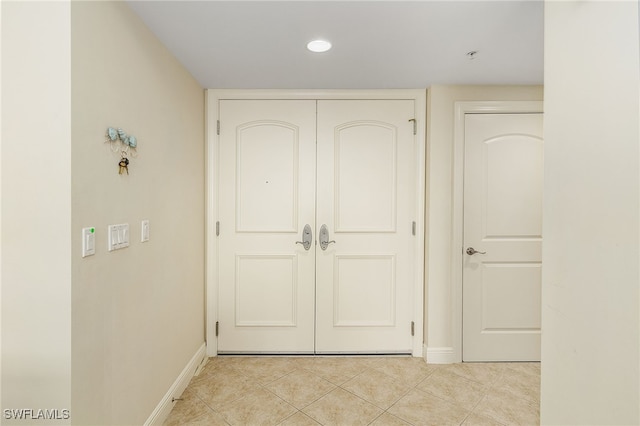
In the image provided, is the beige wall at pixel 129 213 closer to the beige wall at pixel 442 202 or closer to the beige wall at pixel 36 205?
the beige wall at pixel 36 205

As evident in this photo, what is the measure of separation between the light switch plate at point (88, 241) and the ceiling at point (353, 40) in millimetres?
1072

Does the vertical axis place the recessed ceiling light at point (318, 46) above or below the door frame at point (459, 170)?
above

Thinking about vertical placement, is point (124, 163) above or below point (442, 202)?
above

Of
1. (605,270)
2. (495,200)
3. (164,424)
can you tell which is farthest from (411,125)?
(164,424)

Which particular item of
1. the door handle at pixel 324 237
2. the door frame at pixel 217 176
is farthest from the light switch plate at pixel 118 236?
the door handle at pixel 324 237

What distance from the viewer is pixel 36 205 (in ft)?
3.55

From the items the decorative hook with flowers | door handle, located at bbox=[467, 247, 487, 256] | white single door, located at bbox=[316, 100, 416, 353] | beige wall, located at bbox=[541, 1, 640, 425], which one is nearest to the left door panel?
white single door, located at bbox=[316, 100, 416, 353]

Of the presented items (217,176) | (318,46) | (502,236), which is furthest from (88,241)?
(502,236)

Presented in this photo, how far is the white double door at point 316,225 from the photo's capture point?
2.51m

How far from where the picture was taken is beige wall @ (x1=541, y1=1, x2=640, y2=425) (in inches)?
33.7

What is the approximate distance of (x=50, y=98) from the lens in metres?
1.07

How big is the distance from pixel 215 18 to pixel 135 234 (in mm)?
1159

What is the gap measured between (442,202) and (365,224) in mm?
641

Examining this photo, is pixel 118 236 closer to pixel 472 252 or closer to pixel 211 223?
pixel 211 223
